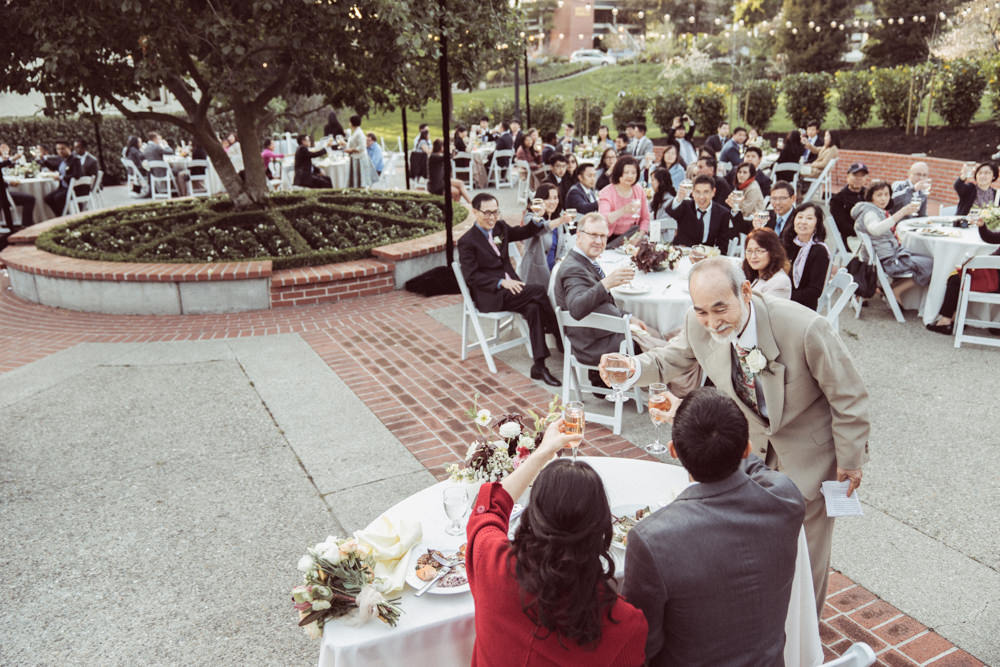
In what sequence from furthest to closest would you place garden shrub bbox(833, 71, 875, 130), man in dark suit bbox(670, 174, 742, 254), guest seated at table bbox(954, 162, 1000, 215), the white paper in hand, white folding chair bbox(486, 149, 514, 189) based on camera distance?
garden shrub bbox(833, 71, 875, 130) < white folding chair bbox(486, 149, 514, 189) < guest seated at table bbox(954, 162, 1000, 215) < man in dark suit bbox(670, 174, 742, 254) < the white paper in hand

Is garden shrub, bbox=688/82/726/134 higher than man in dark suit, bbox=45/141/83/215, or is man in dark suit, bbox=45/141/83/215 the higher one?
garden shrub, bbox=688/82/726/134

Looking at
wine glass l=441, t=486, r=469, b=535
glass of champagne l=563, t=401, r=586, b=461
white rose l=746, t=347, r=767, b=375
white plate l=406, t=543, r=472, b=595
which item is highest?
white rose l=746, t=347, r=767, b=375

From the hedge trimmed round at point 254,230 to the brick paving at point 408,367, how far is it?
89cm

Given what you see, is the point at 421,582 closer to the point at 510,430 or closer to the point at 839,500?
the point at 510,430

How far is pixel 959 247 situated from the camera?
6742mm

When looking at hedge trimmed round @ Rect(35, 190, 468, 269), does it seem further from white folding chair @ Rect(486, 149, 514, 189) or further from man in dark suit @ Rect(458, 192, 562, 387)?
white folding chair @ Rect(486, 149, 514, 189)

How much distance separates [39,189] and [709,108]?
16.3 metres

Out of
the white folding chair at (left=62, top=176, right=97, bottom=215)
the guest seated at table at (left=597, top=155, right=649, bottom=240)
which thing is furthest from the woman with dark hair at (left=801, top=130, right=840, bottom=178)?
the white folding chair at (left=62, top=176, right=97, bottom=215)

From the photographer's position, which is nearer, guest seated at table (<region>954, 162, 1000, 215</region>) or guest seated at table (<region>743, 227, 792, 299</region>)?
guest seated at table (<region>743, 227, 792, 299</region>)

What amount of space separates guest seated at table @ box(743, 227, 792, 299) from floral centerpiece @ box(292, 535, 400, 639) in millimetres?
3262

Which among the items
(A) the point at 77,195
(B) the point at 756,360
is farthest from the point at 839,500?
(A) the point at 77,195

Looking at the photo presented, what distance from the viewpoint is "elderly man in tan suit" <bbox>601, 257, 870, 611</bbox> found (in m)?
2.58

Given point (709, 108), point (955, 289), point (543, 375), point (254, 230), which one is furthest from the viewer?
point (709, 108)

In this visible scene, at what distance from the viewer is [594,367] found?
5152mm
